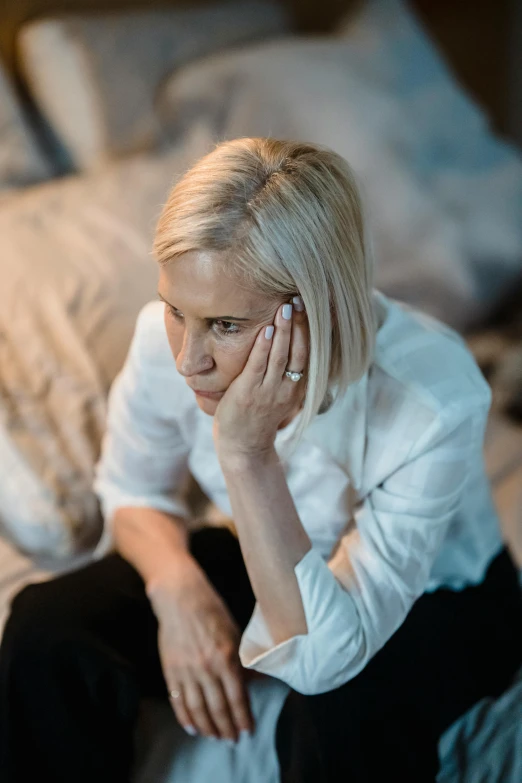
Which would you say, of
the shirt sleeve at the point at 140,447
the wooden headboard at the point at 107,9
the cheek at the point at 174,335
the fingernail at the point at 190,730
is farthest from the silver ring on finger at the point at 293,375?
the wooden headboard at the point at 107,9

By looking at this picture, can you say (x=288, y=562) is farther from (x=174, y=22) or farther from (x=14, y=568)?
(x=174, y=22)

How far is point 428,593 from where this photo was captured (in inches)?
38.5

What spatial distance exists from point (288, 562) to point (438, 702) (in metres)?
0.27

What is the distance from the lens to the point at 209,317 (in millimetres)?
742

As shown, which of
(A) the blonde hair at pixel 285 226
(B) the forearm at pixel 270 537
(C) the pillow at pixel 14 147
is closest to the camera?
(A) the blonde hair at pixel 285 226

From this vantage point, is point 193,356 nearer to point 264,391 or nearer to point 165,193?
point 264,391

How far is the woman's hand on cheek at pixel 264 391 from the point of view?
756mm

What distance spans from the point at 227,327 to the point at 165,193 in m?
0.57

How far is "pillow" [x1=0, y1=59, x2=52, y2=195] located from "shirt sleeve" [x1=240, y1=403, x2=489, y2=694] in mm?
934

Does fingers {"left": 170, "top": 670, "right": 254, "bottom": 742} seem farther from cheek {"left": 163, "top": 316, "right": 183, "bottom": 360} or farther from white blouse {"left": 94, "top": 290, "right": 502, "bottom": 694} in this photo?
cheek {"left": 163, "top": 316, "right": 183, "bottom": 360}

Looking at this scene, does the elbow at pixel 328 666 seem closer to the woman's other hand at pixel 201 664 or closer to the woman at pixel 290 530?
the woman at pixel 290 530

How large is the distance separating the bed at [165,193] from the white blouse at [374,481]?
162 mm

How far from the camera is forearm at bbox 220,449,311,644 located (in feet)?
2.69

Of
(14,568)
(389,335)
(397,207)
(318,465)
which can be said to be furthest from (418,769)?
(397,207)
